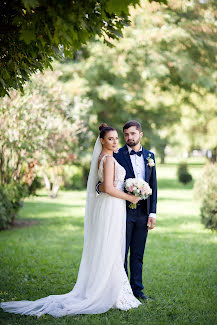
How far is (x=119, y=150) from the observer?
5.59 metres

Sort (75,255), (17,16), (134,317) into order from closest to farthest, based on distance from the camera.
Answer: (17,16) < (134,317) < (75,255)

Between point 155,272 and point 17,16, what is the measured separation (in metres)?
4.92

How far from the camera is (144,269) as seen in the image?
24.8 feet

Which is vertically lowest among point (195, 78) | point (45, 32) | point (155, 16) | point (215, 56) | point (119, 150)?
point (119, 150)

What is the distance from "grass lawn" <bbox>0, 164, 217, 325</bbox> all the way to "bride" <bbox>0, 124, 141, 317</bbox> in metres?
0.17

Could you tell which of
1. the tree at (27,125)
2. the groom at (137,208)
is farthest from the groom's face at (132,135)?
the tree at (27,125)

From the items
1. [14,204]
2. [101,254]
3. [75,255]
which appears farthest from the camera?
[14,204]

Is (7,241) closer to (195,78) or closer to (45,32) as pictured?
(45,32)

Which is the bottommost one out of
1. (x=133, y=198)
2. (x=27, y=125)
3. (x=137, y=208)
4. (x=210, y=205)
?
(x=210, y=205)

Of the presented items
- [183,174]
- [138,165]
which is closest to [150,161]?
[138,165]

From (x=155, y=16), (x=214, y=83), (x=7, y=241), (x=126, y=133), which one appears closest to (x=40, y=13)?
(x=126, y=133)

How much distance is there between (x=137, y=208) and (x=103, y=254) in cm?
78

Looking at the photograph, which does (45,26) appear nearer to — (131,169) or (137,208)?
(131,169)

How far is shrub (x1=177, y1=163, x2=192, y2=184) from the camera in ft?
104
